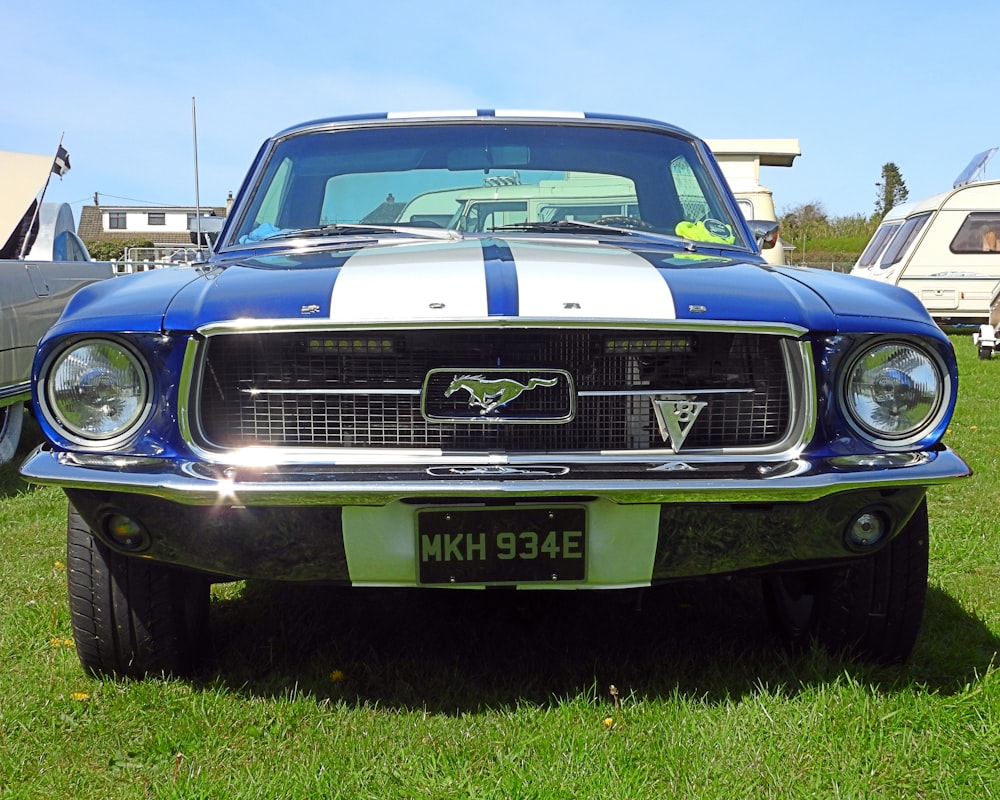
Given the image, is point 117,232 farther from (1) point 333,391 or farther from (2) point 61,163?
(1) point 333,391

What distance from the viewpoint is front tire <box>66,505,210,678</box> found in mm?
2510

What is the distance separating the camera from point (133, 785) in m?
2.19

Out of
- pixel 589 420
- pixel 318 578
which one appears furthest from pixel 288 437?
pixel 589 420

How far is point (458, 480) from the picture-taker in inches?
83.8

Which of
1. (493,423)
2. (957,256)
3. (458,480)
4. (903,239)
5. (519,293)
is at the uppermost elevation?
(903,239)

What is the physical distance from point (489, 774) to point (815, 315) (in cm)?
122

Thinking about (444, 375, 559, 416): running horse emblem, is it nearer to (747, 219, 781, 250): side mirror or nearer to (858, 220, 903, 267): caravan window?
(747, 219, 781, 250): side mirror

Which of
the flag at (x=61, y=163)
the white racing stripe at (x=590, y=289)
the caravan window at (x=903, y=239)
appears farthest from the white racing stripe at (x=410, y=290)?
the caravan window at (x=903, y=239)

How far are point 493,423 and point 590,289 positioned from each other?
359 millimetres

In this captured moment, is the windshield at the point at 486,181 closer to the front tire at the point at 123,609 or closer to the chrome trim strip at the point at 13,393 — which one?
the front tire at the point at 123,609

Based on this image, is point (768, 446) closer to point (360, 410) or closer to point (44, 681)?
point (360, 410)

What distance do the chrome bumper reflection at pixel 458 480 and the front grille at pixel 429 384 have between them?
98 millimetres

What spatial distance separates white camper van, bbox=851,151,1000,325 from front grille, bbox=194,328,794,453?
40.1ft

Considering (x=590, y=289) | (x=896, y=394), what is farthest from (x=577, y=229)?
(x=896, y=394)
